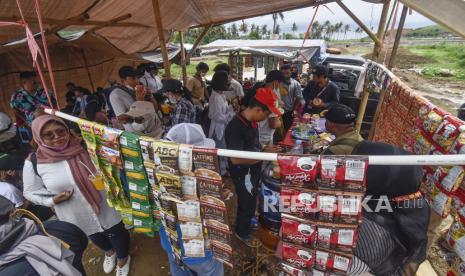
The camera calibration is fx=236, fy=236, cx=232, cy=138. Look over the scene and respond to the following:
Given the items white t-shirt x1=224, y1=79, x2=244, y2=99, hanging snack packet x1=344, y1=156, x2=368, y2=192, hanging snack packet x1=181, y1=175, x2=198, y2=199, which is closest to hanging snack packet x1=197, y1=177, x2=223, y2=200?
hanging snack packet x1=181, y1=175, x2=198, y2=199

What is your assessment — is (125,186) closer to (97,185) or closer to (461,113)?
(97,185)

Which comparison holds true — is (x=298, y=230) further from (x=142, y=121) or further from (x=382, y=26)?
(x=382, y=26)

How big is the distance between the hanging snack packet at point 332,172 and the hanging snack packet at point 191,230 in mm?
915

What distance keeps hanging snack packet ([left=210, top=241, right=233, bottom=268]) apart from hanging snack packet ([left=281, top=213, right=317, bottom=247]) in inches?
18.6

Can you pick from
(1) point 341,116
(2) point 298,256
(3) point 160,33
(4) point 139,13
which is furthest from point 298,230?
(4) point 139,13

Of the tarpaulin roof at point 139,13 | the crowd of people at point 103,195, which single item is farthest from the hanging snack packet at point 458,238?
the tarpaulin roof at point 139,13

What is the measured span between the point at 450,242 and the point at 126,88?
4204 mm

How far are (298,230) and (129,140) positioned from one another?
4.09 ft

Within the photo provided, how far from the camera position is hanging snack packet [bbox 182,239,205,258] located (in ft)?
5.68

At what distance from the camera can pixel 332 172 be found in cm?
121

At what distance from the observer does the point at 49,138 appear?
2.04 metres

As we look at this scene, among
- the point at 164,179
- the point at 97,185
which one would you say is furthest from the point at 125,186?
the point at 164,179

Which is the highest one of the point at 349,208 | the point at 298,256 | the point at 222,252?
the point at 349,208

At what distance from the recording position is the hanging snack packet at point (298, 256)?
144cm
